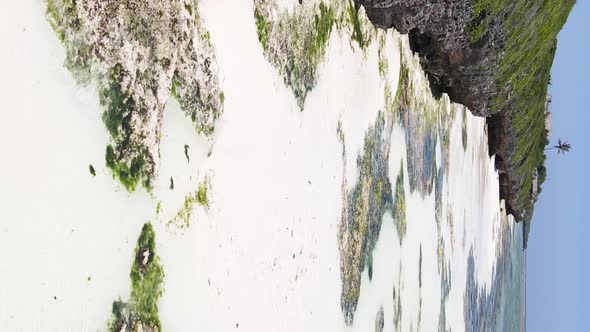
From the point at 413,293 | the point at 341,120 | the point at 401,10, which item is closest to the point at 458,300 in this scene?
the point at 413,293

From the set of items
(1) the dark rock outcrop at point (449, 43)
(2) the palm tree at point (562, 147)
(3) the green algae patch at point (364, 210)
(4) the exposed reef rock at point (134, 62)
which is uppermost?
(2) the palm tree at point (562, 147)

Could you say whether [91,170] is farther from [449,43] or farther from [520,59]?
[520,59]

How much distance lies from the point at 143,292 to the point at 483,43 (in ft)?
7.73

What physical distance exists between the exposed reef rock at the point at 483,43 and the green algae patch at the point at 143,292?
1500 millimetres

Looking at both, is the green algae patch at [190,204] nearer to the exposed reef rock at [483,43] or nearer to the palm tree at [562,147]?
the exposed reef rock at [483,43]

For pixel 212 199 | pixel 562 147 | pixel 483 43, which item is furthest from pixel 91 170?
pixel 562 147

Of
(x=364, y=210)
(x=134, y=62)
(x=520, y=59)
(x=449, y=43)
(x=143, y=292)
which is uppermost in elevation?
(x=520, y=59)

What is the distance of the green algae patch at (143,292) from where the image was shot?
3.18 feet

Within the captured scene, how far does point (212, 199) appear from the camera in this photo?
1.25 metres

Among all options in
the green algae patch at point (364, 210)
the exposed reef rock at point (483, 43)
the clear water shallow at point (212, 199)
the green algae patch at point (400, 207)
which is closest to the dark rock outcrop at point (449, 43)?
the exposed reef rock at point (483, 43)

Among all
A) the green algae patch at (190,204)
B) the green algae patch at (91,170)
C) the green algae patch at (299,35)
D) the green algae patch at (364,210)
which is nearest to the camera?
the green algae patch at (91,170)

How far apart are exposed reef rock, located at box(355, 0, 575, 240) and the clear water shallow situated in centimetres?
19

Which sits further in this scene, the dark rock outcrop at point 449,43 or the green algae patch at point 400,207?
the green algae patch at point 400,207

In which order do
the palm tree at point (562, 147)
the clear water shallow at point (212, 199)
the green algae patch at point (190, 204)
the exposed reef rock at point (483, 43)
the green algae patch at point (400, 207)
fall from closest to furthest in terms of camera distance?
the clear water shallow at point (212, 199) → the green algae patch at point (190, 204) → the exposed reef rock at point (483, 43) → the green algae patch at point (400, 207) → the palm tree at point (562, 147)
